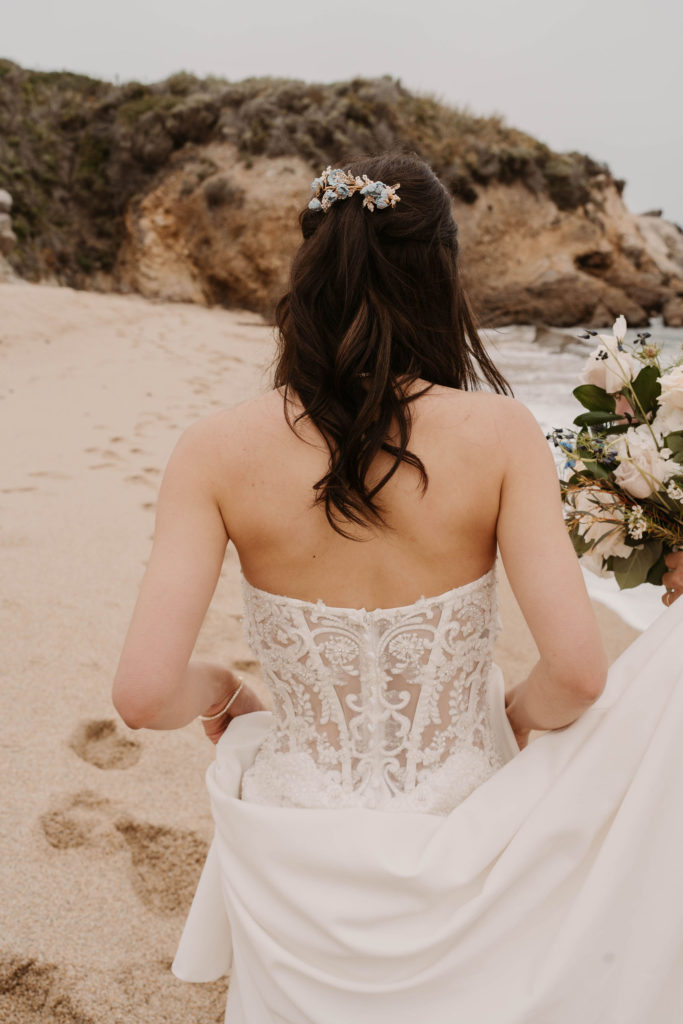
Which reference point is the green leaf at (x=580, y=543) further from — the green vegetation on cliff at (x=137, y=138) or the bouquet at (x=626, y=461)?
the green vegetation on cliff at (x=137, y=138)

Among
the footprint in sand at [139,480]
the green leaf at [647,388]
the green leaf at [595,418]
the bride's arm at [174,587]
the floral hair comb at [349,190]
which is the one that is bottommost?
the footprint in sand at [139,480]

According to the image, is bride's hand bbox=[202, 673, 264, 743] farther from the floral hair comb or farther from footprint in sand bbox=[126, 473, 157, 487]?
footprint in sand bbox=[126, 473, 157, 487]

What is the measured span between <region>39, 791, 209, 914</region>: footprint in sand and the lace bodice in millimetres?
964

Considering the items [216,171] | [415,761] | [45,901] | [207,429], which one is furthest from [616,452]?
[216,171]

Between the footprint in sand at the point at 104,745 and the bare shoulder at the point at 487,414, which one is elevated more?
the bare shoulder at the point at 487,414

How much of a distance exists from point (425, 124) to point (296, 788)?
23.7 metres

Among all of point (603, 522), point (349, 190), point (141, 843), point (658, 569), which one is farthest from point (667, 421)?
point (141, 843)

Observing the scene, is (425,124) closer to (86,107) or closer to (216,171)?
(216,171)

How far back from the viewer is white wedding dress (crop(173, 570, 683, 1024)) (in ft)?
4.21

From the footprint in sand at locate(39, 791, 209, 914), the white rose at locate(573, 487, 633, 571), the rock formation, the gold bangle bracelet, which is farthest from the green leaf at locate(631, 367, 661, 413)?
the rock formation

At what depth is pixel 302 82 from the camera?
821 inches

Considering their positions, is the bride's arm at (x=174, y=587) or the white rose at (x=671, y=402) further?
the white rose at (x=671, y=402)

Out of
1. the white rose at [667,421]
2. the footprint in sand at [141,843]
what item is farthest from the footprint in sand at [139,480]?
the white rose at [667,421]

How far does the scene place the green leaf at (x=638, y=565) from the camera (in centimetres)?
187
